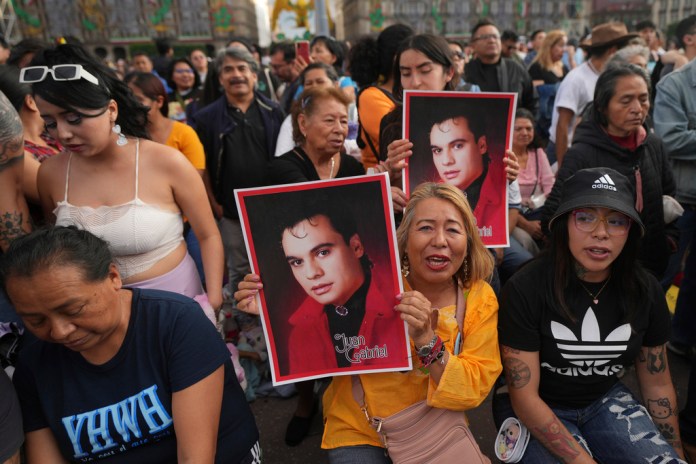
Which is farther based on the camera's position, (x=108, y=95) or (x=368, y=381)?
(x=108, y=95)

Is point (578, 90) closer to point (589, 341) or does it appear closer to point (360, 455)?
point (589, 341)

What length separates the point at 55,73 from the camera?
1783 mm

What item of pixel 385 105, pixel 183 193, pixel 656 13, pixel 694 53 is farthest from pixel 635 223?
pixel 656 13

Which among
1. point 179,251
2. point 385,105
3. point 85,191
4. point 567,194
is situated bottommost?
point 179,251

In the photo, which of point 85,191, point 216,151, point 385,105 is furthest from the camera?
point 216,151

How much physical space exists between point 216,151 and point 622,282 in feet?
9.45

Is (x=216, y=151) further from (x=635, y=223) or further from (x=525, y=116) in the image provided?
(x=635, y=223)

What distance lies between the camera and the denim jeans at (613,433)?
181 centimetres

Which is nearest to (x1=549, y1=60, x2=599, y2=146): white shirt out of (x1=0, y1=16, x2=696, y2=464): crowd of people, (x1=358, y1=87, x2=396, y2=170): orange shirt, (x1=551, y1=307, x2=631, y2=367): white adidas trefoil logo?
(x1=0, y1=16, x2=696, y2=464): crowd of people

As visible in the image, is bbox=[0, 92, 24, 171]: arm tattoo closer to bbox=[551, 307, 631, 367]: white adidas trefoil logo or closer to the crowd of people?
the crowd of people

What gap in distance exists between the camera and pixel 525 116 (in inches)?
145

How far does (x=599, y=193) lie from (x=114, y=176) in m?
2.02

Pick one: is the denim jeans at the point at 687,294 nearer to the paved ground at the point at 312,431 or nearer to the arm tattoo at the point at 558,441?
the paved ground at the point at 312,431

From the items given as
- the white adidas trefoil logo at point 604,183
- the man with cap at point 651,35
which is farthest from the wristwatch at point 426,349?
the man with cap at point 651,35
